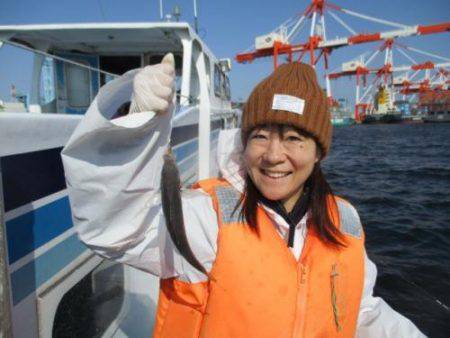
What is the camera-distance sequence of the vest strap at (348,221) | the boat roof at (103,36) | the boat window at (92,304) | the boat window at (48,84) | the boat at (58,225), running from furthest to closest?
1. the boat window at (48,84)
2. the boat roof at (103,36)
3. the boat window at (92,304)
4. the vest strap at (348,221)
5. the boat at (58,225)

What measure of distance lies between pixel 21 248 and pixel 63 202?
374 millimetres

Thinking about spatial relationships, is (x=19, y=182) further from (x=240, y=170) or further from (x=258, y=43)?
(x=258, y=43)

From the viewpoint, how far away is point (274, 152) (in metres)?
1.70

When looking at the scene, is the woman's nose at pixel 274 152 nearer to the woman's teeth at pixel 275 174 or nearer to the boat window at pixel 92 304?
the woman's teeth at pixel 275 174

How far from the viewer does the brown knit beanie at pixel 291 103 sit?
1678 mm

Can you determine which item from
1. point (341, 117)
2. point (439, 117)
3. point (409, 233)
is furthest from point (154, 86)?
point (341, 117)

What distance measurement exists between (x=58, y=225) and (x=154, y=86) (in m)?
1.03

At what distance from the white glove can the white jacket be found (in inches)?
1.7

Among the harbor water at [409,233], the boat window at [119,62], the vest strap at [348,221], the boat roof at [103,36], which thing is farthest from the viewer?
the boat window at [119,62]

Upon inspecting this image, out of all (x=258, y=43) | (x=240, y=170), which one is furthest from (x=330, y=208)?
(x=258, y=43)

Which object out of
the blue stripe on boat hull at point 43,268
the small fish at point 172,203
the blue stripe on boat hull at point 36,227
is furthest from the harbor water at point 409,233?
the blue stripe on boat hull at point 36,227

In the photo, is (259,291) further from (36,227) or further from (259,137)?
(36,227)

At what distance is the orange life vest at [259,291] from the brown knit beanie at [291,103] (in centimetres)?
43

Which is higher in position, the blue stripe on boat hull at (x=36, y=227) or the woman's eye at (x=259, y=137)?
the woman's eye at (x=259, y=137)
